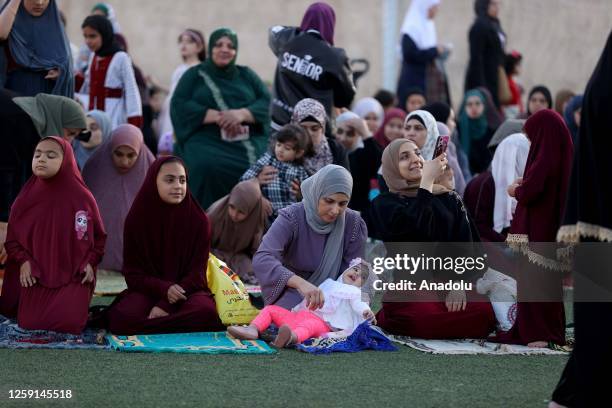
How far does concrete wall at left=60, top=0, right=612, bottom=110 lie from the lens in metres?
15.4

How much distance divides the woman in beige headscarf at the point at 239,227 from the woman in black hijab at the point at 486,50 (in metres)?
5.04

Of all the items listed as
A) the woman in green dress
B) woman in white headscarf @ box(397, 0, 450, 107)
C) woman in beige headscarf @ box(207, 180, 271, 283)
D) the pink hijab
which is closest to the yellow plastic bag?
woman in beige headscarf @ box(207, 180, 271, 283)

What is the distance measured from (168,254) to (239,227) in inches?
61.7

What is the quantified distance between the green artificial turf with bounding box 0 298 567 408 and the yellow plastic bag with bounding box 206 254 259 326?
0.77 m

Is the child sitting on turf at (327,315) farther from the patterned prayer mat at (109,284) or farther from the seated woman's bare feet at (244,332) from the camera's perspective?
the patterned prayer mat at (109,284)

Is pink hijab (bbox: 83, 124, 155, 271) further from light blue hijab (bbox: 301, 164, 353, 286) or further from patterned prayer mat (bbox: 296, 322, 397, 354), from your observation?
patterned prayer mat (bbox: 296, 322, 397, 354)

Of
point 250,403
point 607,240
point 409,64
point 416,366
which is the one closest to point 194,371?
point 250,403

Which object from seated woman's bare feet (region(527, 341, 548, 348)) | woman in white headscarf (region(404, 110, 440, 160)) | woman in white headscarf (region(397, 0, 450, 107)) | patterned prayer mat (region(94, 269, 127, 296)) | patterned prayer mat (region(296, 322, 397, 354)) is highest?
woman in white headscarf (region(397, 0, 450, 107))

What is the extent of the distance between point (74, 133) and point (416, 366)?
3021 millimetres

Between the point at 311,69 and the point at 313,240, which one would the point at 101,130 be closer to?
the point at 311,69

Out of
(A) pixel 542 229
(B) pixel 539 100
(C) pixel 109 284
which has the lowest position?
(C) pixel 109 284

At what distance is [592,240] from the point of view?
4.19 m

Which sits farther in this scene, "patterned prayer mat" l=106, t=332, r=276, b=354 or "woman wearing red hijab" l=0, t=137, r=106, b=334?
"woman wearing red hijab" l=0, t=137, r=106, b=334

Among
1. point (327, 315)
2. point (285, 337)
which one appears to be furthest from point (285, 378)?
point (327, 315)
